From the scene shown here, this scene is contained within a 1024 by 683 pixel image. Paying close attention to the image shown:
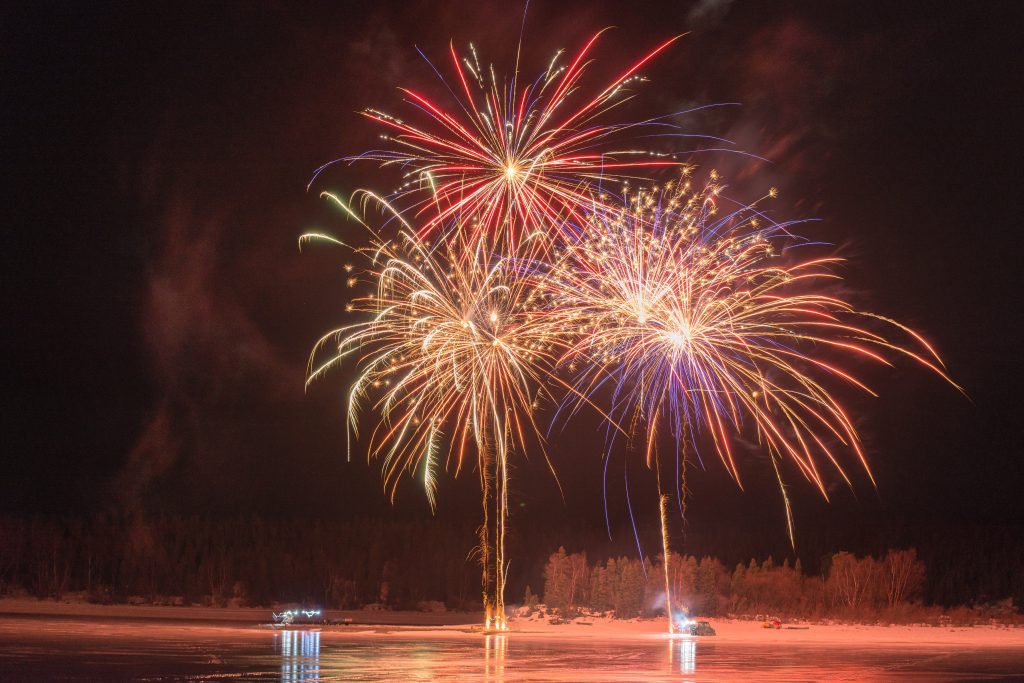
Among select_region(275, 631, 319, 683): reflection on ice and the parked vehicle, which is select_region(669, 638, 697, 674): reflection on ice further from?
select_region(275, 631, 319, 683): reflection on ice

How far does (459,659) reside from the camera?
95.3 ft

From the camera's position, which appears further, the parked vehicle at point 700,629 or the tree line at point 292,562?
the tree line at point 292,562

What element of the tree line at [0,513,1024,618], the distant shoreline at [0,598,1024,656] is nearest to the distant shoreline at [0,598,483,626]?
the tree line at [0,513,1024,618]

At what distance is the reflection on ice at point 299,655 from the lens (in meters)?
23.8

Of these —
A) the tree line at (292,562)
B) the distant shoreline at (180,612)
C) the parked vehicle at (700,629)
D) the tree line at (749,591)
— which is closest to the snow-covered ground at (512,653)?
the parked vehicle at (700,629)

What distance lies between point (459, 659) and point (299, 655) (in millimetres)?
4200

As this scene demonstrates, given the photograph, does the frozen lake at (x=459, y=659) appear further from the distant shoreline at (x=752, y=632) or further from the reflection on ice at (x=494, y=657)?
the distant shoreline at (x=752, y=632)

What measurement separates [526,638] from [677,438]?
27.0 ft

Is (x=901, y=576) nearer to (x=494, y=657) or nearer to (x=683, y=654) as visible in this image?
(x=683, y=654)

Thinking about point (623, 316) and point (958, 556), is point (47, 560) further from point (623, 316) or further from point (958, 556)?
point (623, 316)

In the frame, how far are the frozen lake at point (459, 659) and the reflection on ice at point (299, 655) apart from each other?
29 millimetres

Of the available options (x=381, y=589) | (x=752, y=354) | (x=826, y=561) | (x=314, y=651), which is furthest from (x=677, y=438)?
(x=381, y=589)

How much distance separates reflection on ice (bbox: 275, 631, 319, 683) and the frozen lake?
0.03m

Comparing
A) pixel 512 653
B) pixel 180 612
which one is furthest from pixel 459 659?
pixel 180 612
